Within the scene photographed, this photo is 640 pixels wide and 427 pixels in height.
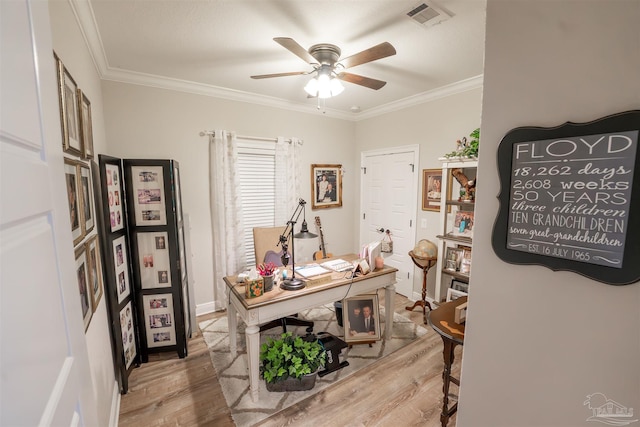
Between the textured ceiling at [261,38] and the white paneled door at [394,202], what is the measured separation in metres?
1.08

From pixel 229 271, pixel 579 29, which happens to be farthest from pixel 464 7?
pixel 229 271

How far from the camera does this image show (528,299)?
97 cm

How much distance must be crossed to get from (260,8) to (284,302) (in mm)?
2062

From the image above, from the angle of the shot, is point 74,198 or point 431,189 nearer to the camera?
point 74,198

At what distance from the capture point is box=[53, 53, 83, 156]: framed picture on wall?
1230 mm

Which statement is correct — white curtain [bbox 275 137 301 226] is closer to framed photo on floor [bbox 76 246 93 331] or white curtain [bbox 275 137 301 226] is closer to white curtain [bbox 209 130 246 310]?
white curtain [bbox 209 130 246 310]

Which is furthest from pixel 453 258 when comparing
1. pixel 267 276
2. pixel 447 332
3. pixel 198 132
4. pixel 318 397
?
pixel 198 132

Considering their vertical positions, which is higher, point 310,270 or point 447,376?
point 310,270

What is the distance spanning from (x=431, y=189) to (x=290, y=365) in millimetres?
2632

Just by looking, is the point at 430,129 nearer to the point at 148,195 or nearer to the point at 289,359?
the point at 289,359

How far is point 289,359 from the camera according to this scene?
2.10 meters

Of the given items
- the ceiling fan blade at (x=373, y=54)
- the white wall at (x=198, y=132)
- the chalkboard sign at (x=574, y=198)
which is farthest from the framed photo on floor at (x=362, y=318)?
the ceiling fan blade at (x=373, y=54)

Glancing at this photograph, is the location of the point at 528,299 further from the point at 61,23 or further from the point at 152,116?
the point at 152,116

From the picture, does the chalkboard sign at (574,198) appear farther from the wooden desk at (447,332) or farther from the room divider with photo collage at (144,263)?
the room divider with photo collage at (144,263)
